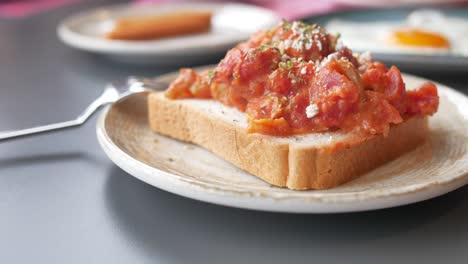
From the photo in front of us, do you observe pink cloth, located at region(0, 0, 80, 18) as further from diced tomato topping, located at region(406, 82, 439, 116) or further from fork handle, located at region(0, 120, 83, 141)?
diced tomato topping, located at region(406, 82, 439, 116)

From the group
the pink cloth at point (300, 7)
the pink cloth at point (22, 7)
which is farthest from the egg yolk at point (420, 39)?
the pink cloth at point (22, 7)

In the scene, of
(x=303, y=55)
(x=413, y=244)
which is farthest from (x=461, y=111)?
(x=413, y=244)

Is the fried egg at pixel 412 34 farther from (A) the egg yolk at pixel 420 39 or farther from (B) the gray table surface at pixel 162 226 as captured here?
(B) the gray table surface at pixel 162 226

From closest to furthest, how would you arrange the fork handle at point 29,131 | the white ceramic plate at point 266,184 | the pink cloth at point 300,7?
the white ceramic plate at point 266,184
the fork handle at point 29,131
the pink cloth at point 300,7

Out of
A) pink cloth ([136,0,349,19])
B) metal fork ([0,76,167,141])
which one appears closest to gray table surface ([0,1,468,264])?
metal fork ([0,76,167,141])

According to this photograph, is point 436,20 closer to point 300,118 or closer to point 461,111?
point 461,111

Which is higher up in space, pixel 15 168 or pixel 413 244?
pixel 413 244

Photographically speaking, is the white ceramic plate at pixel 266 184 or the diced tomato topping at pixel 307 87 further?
the diced tomato topping at pixel 307 87
